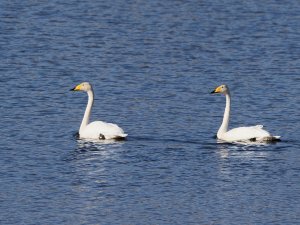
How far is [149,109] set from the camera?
32656 millimetres

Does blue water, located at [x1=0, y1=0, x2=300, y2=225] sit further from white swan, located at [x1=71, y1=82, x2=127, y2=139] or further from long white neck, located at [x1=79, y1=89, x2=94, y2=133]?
long white neck, located at [x1=79, y1=89, x2=94, y2=133]

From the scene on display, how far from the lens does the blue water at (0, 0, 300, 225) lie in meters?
23.8

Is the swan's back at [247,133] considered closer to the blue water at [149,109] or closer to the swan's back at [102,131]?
the blue water at [149,109]

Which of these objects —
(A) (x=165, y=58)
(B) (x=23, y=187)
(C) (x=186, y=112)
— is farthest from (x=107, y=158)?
(A) (x=165, y=58)

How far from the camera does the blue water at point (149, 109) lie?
77.9 feet

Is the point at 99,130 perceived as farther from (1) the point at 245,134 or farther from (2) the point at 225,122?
(1) the point at 245,134

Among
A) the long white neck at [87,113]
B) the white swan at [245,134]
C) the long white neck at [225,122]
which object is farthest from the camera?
the long white neck at [87,113]

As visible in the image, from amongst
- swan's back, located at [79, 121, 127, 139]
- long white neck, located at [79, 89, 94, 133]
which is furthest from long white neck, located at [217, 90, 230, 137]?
long white neck, located at [79, 89, 94, 133]

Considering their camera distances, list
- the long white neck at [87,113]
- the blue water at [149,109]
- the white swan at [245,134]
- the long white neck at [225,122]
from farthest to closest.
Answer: the long white neck at [87,113], the long white neck at [225,122], the white swan at [245,134], the blue water at [149,109]

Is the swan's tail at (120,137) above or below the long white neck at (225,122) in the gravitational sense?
below

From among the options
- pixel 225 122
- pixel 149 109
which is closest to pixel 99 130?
pixel 225 122

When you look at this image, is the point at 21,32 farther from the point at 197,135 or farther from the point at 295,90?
the point at 197,135

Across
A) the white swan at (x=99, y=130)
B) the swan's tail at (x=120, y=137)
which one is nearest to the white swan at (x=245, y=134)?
the swan's tail at (x=120, y=137)

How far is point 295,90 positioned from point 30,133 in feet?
28.1
